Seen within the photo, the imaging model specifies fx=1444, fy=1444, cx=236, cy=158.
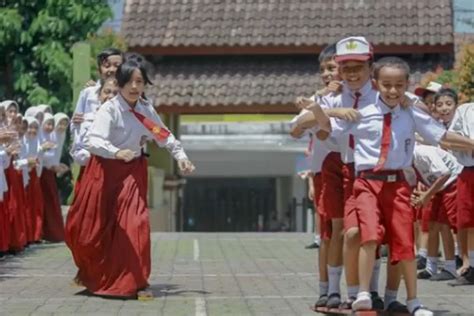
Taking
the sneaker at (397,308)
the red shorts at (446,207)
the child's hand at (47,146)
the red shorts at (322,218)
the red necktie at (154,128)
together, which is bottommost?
the sneaker at (397,308)

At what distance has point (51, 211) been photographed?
19703 mm

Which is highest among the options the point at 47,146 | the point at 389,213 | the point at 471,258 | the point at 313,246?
the point at 389,213

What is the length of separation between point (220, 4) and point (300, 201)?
6.97 metres

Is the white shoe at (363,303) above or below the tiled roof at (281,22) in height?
below

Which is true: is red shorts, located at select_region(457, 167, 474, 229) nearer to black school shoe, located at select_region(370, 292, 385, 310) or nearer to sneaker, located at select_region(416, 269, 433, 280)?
sneaker, located at select_region(416, 269, 433, 280)

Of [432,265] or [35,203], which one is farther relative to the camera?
[35,203]

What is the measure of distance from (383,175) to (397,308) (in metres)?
0.89

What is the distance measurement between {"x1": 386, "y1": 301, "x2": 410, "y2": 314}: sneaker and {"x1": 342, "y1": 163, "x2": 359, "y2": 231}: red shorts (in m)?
0.62

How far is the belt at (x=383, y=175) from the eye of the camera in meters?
9.27

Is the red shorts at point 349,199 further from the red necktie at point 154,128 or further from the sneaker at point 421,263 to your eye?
the sneaker at point 421,263

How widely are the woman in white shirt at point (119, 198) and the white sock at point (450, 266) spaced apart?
288 cm

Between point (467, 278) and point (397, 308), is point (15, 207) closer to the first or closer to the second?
point (467, 278)

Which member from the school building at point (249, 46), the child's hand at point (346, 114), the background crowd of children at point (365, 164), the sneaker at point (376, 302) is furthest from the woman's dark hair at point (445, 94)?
the school building at point (249, 46)

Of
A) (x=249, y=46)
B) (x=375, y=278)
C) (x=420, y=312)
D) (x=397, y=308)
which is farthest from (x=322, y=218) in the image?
(x=249, y=46)
